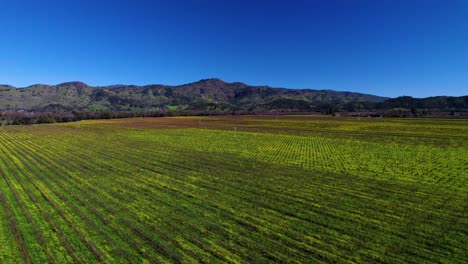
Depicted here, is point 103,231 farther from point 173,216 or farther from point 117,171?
point 117,171

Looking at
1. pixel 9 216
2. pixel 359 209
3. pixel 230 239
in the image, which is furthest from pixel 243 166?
pixel 9 216

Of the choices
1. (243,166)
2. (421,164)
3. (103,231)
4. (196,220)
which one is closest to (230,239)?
(196,220)

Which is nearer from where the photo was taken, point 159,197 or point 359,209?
point 359,209

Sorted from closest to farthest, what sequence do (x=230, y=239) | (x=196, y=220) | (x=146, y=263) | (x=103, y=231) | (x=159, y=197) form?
(x=146, y=263)
(x=230, y=239)
(x=103, y=231)
(x=196, y=220)
(x=159, y=197)

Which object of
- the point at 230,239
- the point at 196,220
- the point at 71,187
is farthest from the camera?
the point at 71,187

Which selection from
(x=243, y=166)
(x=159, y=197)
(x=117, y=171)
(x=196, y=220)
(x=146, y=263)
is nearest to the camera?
(x=146, y=263)

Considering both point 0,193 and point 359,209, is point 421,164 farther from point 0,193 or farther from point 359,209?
point 0,193

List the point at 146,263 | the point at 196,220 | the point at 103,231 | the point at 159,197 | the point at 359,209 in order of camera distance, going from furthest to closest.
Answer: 1. the point at 159,197
2. the point at 359,209
3. the point at 196,220
4. the point at 103,231
5. the point at 146,263

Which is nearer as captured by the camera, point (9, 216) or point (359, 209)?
point (9, 216)

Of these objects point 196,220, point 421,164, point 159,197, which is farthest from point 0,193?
point 421,164
